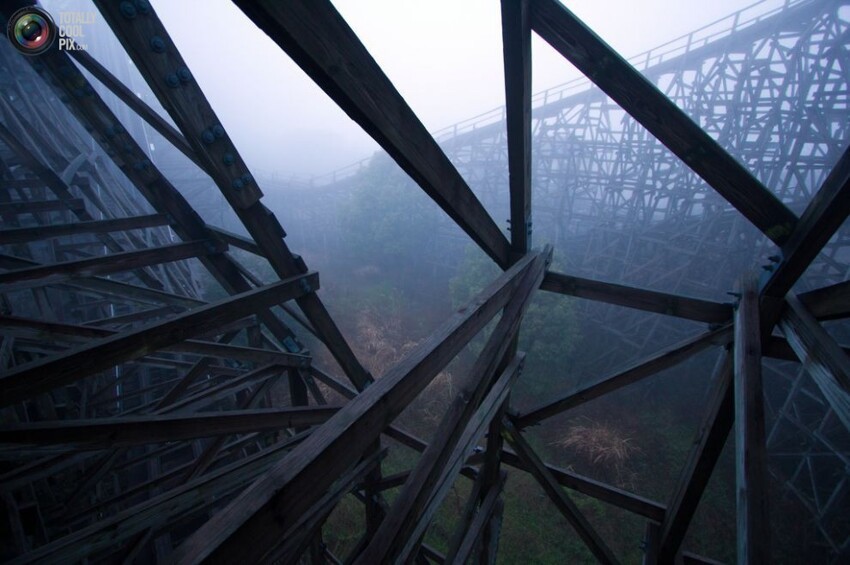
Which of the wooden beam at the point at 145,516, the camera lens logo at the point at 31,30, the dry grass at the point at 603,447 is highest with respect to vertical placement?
the camera lens logo at the point at 31,30

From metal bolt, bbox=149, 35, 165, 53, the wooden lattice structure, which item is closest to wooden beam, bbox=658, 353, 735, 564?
the wooden lattice structure

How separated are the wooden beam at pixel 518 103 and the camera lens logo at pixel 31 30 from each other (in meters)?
2.46

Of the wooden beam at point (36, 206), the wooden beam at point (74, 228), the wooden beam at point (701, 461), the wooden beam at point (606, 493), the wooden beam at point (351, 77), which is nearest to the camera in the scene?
the wooden beam at point (351, 77)

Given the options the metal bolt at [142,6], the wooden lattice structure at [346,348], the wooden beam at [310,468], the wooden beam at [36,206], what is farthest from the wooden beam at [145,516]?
the wooden beam at [36,206]

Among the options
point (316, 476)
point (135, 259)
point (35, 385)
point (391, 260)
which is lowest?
point (391, 260)

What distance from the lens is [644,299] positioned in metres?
2.12

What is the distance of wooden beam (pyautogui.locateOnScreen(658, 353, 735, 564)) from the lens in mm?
1734

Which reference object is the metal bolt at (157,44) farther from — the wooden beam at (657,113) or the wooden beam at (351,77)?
the wooden beam at (657,113)

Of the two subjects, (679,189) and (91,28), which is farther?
(91,28)

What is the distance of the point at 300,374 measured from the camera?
3264 mm

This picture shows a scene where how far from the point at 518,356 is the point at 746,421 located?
146cm

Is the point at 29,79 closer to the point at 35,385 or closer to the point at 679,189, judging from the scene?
the point at 35,385

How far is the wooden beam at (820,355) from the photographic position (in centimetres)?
115

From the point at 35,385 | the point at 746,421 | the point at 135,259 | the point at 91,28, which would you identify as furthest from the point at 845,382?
the point at 91,28
